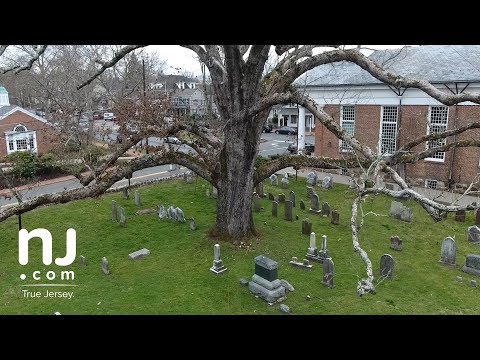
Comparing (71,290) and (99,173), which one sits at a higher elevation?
(99,173)

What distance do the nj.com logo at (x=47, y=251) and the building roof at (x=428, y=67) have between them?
427 inches

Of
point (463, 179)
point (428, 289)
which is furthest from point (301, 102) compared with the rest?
point (463, 179)

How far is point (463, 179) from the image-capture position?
16.9 m

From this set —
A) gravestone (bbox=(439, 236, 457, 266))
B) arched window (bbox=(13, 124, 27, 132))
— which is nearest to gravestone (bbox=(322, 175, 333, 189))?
gravestone (bbox=(439, 236, 457, 266))

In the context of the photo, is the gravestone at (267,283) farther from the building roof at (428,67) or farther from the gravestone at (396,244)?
the building roof at (428,67)

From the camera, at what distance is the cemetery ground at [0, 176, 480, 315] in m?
8.05

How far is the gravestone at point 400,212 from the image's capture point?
1325 centimetres

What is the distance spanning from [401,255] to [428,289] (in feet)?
6.38

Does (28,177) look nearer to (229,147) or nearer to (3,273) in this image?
(3,273)

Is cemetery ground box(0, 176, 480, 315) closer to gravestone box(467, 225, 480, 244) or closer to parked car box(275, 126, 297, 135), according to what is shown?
gravestone box(467, 225, 480, 244)

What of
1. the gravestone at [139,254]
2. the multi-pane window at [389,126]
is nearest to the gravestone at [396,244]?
the gravestone at [139,254]

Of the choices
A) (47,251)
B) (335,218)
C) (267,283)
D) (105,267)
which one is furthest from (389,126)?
(47,251)

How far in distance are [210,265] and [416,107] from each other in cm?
1283

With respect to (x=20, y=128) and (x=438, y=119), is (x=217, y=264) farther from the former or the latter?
(x=20, y=128)
